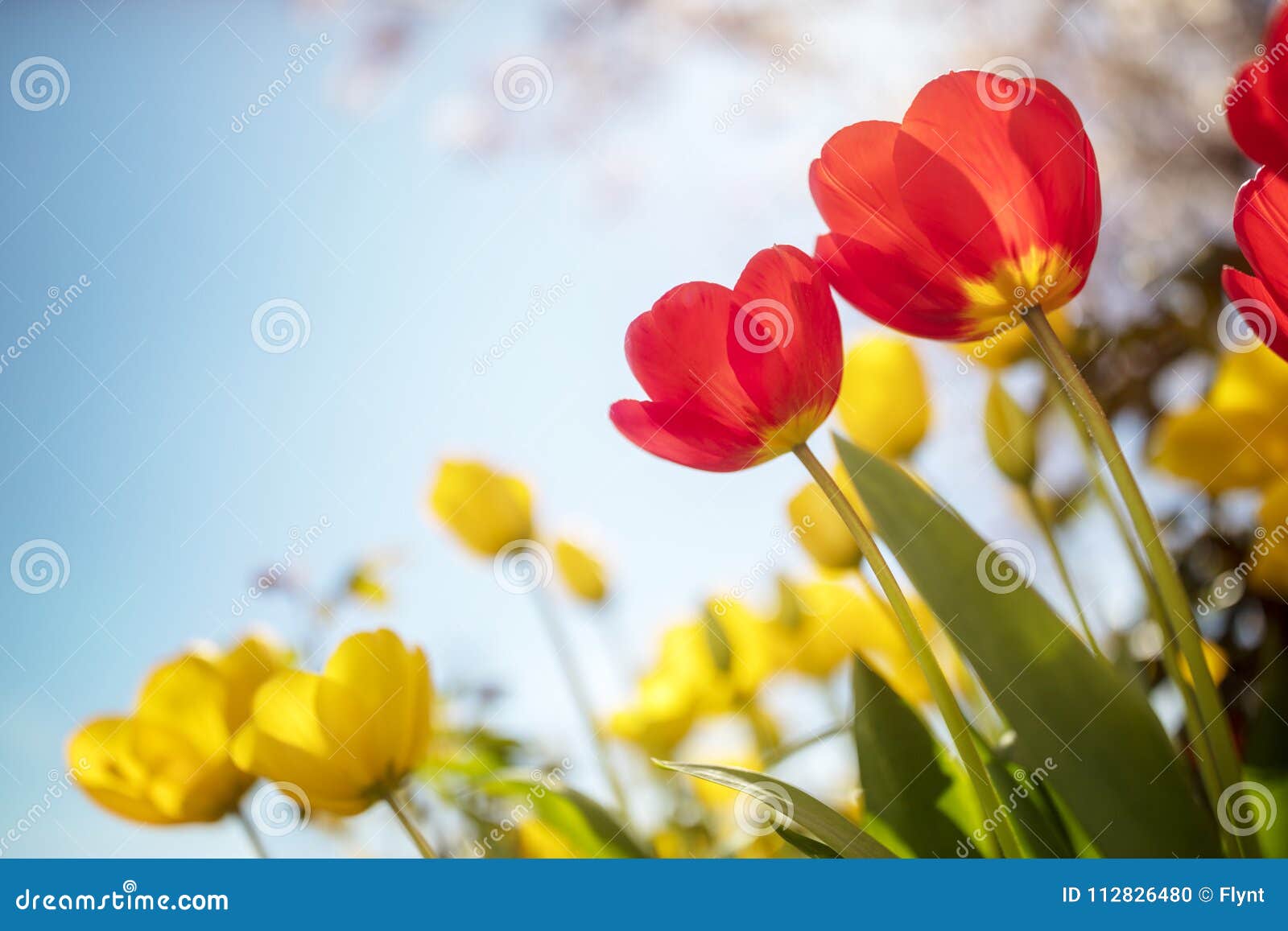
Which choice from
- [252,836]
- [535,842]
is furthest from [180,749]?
[535,842]

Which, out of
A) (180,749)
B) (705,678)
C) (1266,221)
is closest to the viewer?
(1266,221)

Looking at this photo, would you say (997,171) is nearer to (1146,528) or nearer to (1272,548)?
(1146,528)

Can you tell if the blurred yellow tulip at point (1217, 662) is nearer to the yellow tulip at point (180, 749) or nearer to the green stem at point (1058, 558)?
the green stem at point (1058, 558)

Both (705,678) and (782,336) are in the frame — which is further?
(705,678)

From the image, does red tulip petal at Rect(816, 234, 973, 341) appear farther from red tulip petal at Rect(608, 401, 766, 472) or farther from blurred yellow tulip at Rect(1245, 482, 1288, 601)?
blurred yellow tulip at Rect(1245, 482, 1288, 601)

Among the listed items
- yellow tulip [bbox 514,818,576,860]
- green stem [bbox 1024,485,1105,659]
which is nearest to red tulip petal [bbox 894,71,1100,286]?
green stem [bbox 1024,485,1105,659]

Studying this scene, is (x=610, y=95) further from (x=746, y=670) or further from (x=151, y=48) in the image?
(x=746, y=670)

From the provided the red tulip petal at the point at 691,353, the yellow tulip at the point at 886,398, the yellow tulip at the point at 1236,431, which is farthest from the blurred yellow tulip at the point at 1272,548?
the red tulip petal at the point at 691,353
